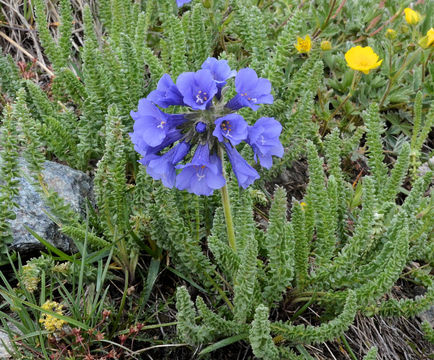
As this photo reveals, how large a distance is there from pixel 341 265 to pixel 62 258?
1.26 meters

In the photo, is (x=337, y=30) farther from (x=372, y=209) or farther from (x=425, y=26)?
(x=372, y=209)

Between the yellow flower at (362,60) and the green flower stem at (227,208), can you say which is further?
the yellow flower at (362,60)

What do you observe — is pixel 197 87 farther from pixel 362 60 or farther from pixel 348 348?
pixel 362 60

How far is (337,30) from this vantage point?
12.9 feet

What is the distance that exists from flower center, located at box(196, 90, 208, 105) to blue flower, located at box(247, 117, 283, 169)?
0.62ft

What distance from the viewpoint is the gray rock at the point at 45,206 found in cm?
237

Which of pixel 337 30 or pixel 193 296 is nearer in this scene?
pixel 193 296

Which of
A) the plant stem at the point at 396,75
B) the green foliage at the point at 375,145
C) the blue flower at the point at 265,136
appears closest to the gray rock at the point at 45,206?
the blue flower at the point at 265,136

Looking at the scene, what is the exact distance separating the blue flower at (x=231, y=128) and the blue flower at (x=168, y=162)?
6.2 inches

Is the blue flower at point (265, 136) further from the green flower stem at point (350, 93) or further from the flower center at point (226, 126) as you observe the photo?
the green flower stem at point (350, 93)

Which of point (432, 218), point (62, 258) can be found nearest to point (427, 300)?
point (432, 218)

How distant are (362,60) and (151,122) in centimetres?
216

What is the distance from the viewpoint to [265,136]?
5.84 feet

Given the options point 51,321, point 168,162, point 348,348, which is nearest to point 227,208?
point 168,162
